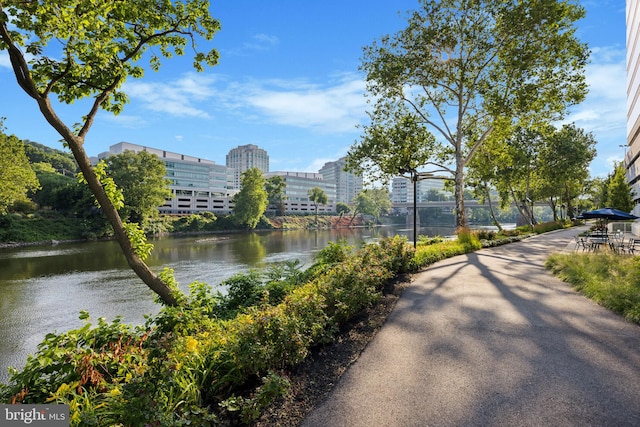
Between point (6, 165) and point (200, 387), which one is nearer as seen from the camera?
point (200, 387)

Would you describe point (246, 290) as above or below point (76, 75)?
below

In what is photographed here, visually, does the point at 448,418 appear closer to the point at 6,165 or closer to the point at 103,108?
the point at 103,108

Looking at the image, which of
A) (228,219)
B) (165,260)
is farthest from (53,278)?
(228,219)

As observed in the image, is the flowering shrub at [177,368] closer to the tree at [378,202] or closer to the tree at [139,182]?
the tree at [139,182]

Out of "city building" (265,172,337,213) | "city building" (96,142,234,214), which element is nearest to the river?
"city building" (96,142,234,214)

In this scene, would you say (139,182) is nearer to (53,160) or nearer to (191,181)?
(53,160)

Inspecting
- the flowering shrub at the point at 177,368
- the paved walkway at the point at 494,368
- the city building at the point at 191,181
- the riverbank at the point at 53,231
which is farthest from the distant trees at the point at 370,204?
the flowering shrub at the point at 177,368

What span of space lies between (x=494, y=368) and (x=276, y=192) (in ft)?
318

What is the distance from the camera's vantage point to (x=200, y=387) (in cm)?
369

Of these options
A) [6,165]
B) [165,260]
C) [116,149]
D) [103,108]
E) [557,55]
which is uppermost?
[116,149]

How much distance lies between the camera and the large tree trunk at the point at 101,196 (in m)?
5.23

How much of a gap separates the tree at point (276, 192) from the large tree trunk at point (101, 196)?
9350 centimetres

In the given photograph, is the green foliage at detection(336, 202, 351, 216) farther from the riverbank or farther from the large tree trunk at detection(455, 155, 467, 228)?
the large tree trunk at detection(455, 155, 467, 228)

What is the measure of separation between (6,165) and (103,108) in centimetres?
3883
